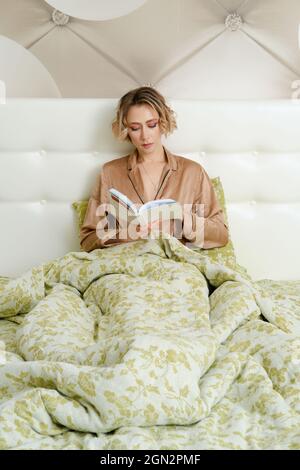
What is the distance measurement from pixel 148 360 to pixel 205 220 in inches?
39.8

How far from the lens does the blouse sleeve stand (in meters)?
2.48

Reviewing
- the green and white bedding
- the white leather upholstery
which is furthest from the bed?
the white leather upholstery

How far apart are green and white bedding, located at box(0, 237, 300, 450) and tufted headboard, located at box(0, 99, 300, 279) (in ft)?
1.42

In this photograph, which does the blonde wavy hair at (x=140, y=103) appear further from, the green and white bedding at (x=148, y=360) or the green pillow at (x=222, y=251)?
the green and white bedding at (x=148, y=360)

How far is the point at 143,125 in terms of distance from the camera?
2514 millimetres

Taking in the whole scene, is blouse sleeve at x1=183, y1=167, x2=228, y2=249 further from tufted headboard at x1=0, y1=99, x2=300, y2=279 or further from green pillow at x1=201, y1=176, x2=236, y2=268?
tufted headboard at x1=0, y1=99, x2=300, y2=279

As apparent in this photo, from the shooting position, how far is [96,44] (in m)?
2.90

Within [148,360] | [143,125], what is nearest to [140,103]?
[143,125]

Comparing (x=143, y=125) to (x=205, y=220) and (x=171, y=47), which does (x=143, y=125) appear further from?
(x=171, y=47)

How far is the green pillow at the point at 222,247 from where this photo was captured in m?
2.52

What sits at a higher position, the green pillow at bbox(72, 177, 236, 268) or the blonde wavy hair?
the blonde wavy hair

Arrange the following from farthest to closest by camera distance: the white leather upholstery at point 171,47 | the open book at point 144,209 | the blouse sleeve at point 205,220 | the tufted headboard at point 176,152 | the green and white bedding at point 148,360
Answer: the white leather upholstery at point 171,47 < the tufted headboard at point 176,152 < the blouse sleeve at point 205,220 < the open book at point 144,209 < the green and white bedding at point 148,360

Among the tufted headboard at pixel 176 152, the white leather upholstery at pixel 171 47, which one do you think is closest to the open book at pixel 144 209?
the tufted headboard at pixel 176 152
